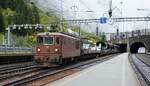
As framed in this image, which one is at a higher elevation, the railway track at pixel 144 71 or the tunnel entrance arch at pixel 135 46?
the tunnel entrance arch at pixel 135 46

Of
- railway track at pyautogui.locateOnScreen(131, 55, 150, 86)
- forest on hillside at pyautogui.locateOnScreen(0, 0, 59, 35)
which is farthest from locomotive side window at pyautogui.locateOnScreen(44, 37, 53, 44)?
forest on hillside at pyautogui.locateOnScreen(0, 0, 59, 35)

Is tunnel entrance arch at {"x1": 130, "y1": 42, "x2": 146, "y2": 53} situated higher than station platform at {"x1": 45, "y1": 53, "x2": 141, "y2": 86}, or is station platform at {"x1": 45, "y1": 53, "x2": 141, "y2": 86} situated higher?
tunnel entrance arch at {"x1": 130, "y1": 42, "x2": 146, "y2": 53}

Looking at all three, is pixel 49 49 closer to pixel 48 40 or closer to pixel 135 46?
pixel 48 40

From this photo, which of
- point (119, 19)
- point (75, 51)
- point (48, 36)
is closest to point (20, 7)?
point (119, 19)

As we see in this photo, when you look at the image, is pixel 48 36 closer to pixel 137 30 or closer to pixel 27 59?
pixel 27 59

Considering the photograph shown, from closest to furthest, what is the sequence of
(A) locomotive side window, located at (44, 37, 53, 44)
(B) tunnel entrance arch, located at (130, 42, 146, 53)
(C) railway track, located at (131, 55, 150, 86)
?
(C) railway track, located at (131, 55, 150, 86), (A) locomotive side window, located at (44, 37, 53, 44), (B) tunnel entrance arch, located at (130, 42, 146, 53)

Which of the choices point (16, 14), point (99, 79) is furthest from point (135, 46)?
point (99, 79)

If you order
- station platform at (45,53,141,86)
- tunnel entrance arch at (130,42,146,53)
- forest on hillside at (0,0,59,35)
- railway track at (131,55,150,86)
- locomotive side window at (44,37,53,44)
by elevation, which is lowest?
railway track at (131,55,150,86)

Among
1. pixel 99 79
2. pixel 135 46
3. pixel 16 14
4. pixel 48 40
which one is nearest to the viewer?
pixel 99 79

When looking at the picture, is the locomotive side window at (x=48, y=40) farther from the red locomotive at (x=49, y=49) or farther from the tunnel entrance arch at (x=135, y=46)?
the tunnel entrance arch at (x=135, y=46)

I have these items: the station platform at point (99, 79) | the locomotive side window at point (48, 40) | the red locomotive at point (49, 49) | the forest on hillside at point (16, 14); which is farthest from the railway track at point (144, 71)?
the forest on hillside at point (16, 14)

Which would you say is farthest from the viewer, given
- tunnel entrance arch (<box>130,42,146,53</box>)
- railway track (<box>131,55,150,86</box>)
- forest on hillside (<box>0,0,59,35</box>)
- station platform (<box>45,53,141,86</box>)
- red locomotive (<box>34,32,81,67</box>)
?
tunnel entrance arch (<box>130,42,146,53</box>)

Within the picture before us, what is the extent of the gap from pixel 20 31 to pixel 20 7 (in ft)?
30.4

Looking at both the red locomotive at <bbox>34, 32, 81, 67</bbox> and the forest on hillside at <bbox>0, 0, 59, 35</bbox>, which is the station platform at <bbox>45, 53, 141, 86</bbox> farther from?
the forest on hillside at <bbox>0, 0, 59, 35</bbox>
